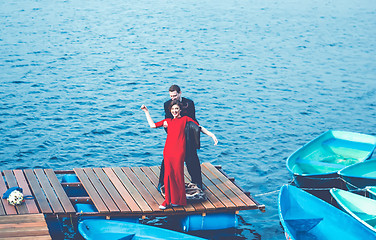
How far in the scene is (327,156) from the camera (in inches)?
691

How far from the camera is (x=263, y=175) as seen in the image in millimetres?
17344

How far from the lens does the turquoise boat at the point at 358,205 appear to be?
12.9 metres

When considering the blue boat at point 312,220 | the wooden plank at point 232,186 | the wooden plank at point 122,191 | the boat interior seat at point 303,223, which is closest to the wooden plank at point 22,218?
the wooden plank at point 122,191

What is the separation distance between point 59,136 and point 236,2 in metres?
36.5

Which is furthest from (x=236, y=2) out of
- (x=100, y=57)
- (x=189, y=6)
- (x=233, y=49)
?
(x=100, y=57)

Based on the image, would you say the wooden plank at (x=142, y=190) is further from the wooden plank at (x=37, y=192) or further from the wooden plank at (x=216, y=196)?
the wooden plank at (x=37, y=192)

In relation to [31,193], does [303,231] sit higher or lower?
lower

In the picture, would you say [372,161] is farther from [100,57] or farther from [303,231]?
[100,57]

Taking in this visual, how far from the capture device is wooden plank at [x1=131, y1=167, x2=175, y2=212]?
12375 mm

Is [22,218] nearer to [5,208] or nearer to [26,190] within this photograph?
[5,208]

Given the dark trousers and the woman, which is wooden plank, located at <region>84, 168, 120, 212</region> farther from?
the dark trousers

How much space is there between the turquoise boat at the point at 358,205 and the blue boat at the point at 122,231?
176 inches

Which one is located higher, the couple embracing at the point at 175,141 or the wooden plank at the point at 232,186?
the couple embracing at the point at 175,141

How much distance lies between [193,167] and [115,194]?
2.01 m
